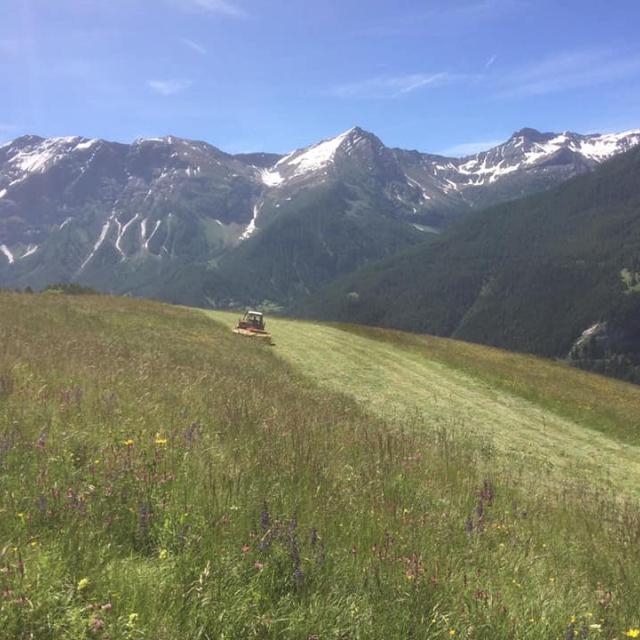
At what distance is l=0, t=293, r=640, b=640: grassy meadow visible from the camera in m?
3.88

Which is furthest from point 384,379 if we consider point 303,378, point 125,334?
point 125,334

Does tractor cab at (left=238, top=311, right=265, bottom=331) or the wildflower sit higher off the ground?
tractor cab at (left=238, top=311, right=265, bottom=331)

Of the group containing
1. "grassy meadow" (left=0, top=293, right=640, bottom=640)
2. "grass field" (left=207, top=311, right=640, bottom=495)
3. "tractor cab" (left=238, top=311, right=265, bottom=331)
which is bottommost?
"grass field" (left=207, top=311, right=640, bottom=495)

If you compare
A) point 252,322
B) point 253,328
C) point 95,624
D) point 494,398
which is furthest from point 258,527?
point 252,322

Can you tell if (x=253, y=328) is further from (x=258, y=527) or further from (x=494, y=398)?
(x=258, y=527)

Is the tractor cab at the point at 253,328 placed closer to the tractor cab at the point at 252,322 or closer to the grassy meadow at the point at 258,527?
the tractor cab at the point at 252,322

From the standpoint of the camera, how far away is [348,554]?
197 inches

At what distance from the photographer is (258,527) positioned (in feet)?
16.9

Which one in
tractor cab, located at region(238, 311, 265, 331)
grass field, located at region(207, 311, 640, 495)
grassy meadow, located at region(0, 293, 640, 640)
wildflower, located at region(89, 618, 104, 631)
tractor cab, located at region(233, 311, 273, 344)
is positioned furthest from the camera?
tractor cab, located at region(238, 311, 265, 331)

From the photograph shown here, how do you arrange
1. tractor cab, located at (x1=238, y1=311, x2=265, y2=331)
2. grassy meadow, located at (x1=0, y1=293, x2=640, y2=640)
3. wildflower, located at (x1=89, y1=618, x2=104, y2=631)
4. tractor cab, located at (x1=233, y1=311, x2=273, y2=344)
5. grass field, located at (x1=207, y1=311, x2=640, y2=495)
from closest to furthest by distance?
wildflower, located at (x1=89, y1=618, x2=104, y2=631) < grassy meadow, located at (x1=0, y1=293, x2=640, y2=640) < grass field, located at (x1=207, y1=311, x2=640, y2=495) < tractor cab, located at (x1=233, y1=311, x2=273, y2=344) < tractor cab, located at (x1=238, y1=311, x2=265, y2=331)

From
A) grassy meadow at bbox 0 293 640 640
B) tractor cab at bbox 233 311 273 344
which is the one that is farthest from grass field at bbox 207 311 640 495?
grassy meadow at bbox 0 293 640 640

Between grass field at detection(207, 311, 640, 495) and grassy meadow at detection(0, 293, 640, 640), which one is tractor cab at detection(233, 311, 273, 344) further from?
grassy meadow at detection(0, 293, 640, 640)

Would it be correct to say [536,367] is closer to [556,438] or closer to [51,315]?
[556,438]

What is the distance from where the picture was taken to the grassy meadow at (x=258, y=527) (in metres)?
3.88
